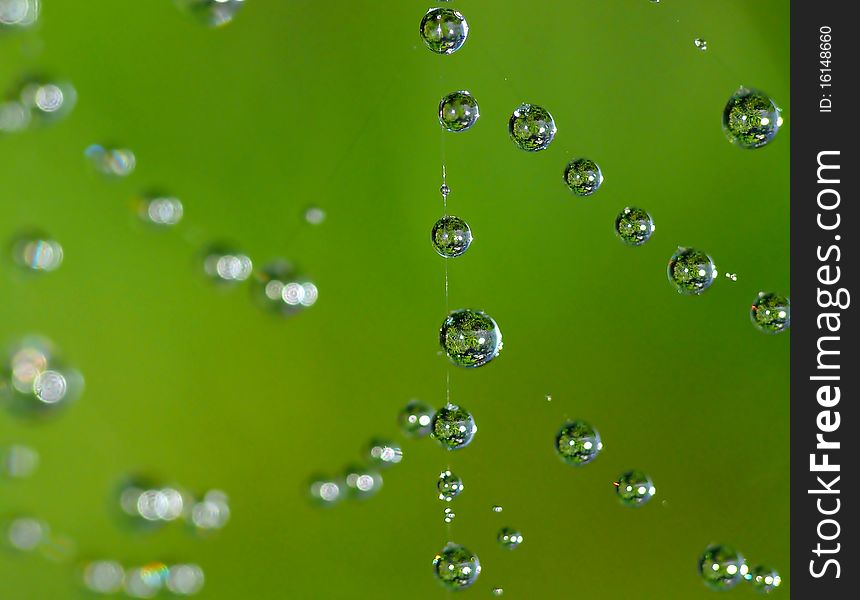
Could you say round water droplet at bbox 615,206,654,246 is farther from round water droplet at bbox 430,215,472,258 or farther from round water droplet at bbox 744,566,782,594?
round water droplet at bbox 744,566,782,594

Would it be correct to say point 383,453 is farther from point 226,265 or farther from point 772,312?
point 772,312

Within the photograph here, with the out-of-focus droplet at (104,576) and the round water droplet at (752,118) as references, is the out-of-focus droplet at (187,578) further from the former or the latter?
the round water droplet at (752,118)

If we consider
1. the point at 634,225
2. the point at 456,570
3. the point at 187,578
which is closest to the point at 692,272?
the point at 634,225

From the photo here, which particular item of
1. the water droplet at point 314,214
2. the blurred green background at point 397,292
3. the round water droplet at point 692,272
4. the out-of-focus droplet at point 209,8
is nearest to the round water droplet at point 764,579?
the blurred green background at point 397,292

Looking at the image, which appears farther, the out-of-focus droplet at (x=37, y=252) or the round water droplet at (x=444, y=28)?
the out-of-focus droplet at (x=37, y=252)

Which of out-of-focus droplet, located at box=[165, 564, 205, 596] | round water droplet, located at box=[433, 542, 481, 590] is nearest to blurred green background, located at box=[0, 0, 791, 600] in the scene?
out-of-focus droplet, located at box=[165, 564, 205, 596]
